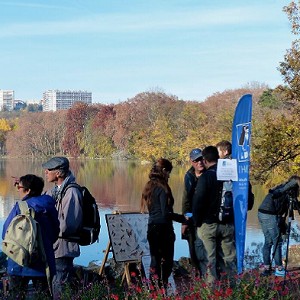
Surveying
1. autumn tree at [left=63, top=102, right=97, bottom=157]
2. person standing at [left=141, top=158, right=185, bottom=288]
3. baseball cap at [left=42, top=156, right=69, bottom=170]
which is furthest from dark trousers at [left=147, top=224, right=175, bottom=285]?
autumn tree at [left=63, top=102, right=97, bottom=157]

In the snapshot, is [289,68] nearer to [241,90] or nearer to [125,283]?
[125,283]

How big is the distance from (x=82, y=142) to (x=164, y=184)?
70.5 metres

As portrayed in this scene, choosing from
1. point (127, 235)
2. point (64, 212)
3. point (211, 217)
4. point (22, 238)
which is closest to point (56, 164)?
point (64, 212)

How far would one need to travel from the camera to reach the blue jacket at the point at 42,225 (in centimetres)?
440

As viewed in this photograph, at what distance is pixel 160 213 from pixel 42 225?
146 centimetres

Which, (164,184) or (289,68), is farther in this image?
(289,68)

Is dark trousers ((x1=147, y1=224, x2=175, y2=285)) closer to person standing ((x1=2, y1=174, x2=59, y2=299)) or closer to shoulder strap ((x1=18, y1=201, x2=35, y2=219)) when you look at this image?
person standing ((x1=2, y1=174, x2=59, y2=299))

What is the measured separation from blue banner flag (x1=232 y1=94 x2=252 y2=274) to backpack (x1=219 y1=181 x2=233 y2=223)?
44mm

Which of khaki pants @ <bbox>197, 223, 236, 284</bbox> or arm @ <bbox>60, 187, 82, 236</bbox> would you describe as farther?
khaki pants @ <bbox>197, 223, 236, 284</bbox>

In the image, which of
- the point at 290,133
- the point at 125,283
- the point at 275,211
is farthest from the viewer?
the point at 290,133

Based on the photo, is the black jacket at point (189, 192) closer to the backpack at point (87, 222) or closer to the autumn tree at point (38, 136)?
the backpack at point (87, 222)

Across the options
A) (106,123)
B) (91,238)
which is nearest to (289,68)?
(91,238)

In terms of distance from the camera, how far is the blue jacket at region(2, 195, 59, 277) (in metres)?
4.40

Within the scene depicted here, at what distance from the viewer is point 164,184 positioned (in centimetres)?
556
